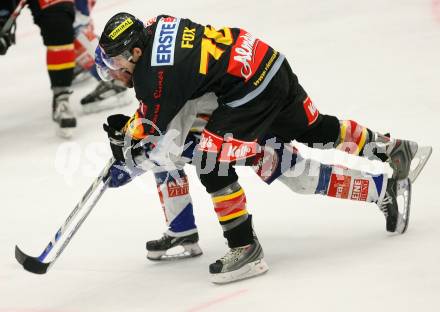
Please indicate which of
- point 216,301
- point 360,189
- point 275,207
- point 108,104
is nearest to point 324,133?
point 360,189

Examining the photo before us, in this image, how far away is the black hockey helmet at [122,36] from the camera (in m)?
3.48

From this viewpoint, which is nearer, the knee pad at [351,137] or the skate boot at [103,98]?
the knee pad at [351,137]

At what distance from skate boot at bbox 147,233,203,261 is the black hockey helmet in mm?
871

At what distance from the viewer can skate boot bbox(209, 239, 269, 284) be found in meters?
3.58

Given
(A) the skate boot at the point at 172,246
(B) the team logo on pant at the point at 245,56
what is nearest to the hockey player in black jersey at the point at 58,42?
(A) the skate boot at the point at 172,246

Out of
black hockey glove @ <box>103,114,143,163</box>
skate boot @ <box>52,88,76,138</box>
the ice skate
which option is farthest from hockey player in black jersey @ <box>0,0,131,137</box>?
black hockey glove @ <box>103,114,143,163</box>

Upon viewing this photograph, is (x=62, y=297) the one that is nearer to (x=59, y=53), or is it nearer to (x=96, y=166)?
(x=96, y=166)

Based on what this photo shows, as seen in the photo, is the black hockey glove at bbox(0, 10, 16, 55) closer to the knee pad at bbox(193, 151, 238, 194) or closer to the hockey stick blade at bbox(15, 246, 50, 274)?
the hockey stick blade at bbox(15, 246, 50, 274)

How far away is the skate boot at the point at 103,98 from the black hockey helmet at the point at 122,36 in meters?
2.57

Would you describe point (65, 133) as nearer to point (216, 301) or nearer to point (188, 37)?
point (188, 37)

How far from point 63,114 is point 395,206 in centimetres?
252

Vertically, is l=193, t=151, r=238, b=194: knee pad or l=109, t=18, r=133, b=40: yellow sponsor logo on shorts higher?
l=109, t=18, r=133, b=40: yellow sponsor logo on shorts

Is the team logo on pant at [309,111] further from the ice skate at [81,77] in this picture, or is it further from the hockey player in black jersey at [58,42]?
the ice skate at [81,77]

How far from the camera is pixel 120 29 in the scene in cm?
350
